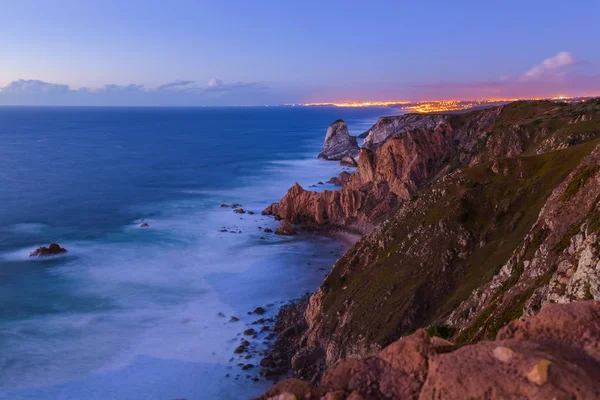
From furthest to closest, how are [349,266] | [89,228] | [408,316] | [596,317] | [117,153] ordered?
1. [117,153]
2. [89,228]
3. [349,266]
4. [408,316]
5. [596,317]

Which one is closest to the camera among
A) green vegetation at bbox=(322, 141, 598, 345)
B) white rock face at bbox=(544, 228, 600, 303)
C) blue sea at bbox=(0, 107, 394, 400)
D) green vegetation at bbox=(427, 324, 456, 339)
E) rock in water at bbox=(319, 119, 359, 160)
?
white rock face at bbox=(544, 228, 600, 303)

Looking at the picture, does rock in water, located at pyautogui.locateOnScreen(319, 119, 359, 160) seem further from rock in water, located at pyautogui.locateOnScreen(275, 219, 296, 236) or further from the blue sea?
rock in water, located at pyautogui.locateOnScreen(275, 219, 296, 236)

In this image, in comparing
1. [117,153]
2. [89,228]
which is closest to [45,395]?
[89,228]

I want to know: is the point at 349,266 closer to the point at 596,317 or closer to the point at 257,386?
the point at 257,386

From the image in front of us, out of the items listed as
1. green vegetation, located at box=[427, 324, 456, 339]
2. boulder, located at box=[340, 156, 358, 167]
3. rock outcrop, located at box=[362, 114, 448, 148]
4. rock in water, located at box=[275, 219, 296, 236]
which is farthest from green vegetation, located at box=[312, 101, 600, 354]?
boulder, located at box=[340, 156, 358, 167]

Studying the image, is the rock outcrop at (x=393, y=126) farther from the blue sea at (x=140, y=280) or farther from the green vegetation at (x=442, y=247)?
the green vegetation at (x=442, y=247)

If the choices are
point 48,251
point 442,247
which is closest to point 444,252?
point 442,247
